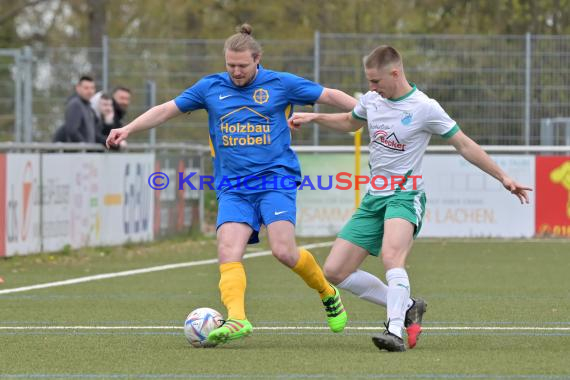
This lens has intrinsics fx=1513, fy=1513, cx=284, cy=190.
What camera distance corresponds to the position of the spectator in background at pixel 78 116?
18156mm

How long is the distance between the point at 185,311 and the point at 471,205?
10.6 metres

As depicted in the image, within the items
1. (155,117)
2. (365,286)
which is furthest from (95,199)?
(365,286)

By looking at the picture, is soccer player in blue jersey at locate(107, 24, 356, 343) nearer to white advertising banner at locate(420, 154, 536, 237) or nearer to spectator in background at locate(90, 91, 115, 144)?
spectator in background at locate(90, 91, 115, 144)

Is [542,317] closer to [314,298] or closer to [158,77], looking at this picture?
[314,298]

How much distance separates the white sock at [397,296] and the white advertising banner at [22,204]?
25.6 ft

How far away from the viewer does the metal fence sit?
70.8ft

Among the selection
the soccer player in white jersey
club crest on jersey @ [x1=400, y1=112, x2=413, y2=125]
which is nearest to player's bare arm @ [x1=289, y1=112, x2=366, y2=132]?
the soccer player in white jersey

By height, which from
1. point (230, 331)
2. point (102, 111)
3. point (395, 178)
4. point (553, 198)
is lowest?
→ point (230, 331)

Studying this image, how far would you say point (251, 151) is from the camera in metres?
9.09

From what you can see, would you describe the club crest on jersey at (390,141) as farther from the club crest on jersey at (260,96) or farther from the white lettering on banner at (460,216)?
the white lettering on banner at (460,216)

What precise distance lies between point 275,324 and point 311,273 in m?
1.10

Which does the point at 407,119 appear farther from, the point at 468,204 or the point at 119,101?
the point at 468,204

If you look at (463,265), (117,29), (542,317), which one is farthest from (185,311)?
(117,29)

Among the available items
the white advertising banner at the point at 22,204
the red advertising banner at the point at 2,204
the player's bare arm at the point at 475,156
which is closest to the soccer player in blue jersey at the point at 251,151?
the player's bare arm at the point at 475,156
